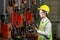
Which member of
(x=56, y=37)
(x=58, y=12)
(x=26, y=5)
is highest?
(x=26, y=5)

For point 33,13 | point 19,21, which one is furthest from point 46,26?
point 33,13

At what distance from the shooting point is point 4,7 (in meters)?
2.61

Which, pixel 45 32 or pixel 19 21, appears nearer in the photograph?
pixel 45 32

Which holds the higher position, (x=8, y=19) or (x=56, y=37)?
(x=8, y=19)

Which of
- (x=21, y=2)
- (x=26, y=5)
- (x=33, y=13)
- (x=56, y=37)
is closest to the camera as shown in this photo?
(x=21, y=2)

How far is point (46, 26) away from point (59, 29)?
11.4ft

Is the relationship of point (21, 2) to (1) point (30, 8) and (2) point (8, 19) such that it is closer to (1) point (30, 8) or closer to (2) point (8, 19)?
(1) point (30, 8)

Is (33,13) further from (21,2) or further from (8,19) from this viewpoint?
(8,19)

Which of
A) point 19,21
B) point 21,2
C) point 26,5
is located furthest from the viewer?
point 26,5

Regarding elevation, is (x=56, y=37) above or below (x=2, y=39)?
below

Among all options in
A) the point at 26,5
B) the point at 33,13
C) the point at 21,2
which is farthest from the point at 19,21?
the point at 33,13

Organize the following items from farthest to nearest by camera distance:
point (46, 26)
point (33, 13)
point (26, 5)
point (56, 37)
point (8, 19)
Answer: point (56, 37)
point (33, 13)
point (26, 5)
point (46, 26)
point (8, 19)

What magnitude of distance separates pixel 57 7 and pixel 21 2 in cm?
302

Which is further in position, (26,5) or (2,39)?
(26,5)
